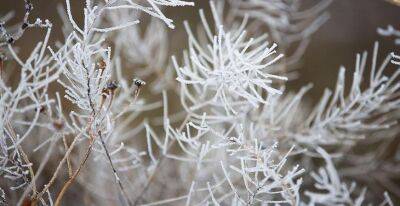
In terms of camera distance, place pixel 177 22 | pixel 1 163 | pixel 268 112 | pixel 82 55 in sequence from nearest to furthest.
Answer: pixel 82 55 < pixel 1 163 < pixel 268 112 < pixel 177 22

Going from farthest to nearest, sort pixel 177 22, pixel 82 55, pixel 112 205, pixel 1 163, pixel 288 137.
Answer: pixel 177 22 < pixel 112 205 < pixel 288 137 < pixel 1 163 < pixel 82 55

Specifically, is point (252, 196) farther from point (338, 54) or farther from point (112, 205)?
point (338, 54)

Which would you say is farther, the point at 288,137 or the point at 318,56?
the point at 318,56

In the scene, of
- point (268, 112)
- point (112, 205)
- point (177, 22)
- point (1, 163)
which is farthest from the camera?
point (177, 22)

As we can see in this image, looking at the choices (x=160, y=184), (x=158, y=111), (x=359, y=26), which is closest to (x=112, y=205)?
(x=160, y=184)

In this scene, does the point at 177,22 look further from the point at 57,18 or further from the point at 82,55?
the point at 82,55

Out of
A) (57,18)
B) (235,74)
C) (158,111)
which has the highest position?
(235,74)

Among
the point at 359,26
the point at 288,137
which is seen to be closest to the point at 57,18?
the point at 359,26

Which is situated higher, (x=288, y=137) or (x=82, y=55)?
(x=82, y=55)

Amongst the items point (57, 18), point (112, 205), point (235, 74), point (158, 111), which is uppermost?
point (235, 74)
